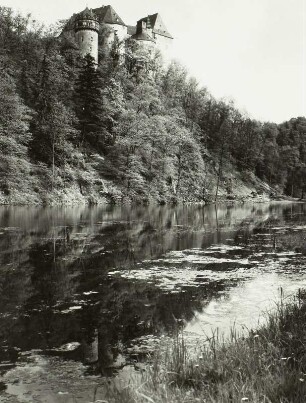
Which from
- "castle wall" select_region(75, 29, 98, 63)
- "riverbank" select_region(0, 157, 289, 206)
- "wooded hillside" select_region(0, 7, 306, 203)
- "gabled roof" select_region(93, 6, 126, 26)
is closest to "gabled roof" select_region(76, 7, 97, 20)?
"castle wall" select_region(75, 29, 98, 63)

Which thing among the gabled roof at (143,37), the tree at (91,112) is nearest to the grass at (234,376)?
the tree at (91,112)

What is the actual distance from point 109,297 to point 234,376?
562cm

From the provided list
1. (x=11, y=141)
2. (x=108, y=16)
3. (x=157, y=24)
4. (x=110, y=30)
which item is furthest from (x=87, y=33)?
(x=11, y=141)

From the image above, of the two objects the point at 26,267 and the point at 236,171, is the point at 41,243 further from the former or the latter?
the point at 236,171

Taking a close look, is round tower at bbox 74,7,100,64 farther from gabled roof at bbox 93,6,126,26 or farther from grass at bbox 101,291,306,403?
grass at bbox 101,291,306,403

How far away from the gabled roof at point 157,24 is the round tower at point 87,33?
34.1 m

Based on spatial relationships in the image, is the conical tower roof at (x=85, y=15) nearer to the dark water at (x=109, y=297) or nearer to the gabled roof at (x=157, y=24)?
the gabled roof at (x=157, y=24)

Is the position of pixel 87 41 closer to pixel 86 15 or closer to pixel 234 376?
pixel 86 15

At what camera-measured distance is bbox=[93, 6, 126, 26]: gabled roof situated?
354 ft

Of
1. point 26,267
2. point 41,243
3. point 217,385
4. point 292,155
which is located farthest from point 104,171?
point 292,155

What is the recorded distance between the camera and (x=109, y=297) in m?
10.4

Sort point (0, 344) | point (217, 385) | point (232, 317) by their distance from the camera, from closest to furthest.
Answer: point (217, 385)
point (0, 344)
point (232, 317)

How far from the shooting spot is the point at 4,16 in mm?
74250

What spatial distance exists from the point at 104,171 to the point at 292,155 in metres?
79.1
